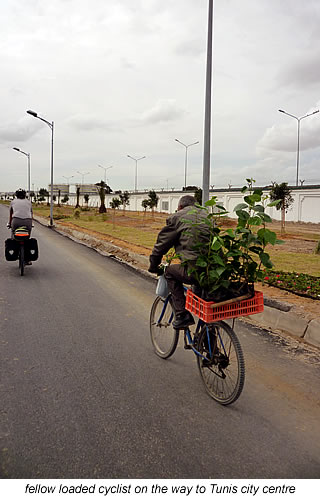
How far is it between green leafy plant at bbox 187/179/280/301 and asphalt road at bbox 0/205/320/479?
1078 mm

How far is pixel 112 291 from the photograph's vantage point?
8602 mm

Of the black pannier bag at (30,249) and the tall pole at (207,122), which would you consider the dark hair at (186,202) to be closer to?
the black pannier bag at (30,249)

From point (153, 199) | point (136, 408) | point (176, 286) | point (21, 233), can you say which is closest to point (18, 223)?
point (21, 233)

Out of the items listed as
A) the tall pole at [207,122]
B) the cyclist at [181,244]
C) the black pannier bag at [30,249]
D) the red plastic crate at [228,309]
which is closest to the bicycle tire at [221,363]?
the red plastic crate at [228,309]

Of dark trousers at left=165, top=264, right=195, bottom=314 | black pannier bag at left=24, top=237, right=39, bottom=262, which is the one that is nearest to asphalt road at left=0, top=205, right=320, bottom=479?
dark trousers at left=165, top=264, right=195, bottom=314

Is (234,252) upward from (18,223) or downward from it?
downward

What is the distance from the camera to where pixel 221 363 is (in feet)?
12.3

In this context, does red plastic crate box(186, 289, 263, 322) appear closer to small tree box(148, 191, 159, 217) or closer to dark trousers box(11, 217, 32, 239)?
dark trousers box(11, 217, 32, 239)

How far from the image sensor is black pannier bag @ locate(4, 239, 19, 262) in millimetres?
9802

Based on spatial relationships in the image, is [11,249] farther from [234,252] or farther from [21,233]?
[234,252]

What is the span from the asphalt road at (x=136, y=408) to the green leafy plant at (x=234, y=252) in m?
1.08

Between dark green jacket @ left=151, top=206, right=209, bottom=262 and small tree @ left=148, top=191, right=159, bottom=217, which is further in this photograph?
small tree @ left=148, top=191, right=159, bottom=217

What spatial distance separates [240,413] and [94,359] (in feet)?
6.12

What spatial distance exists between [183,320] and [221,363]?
75 centimetres
